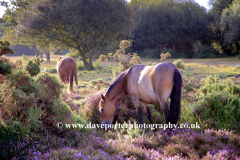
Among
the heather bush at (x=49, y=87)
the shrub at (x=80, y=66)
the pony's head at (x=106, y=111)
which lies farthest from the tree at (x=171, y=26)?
the heather bush at (x=49, y=87)

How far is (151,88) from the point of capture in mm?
4656

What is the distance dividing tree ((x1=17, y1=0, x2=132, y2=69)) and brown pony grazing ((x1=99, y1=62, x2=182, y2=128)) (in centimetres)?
1679

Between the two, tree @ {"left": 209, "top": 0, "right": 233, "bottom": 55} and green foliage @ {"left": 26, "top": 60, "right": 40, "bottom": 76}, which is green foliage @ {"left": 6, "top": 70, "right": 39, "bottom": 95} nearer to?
green foliage @ {"left": 26, "top": 60, "right": 40, "bottom": 76}

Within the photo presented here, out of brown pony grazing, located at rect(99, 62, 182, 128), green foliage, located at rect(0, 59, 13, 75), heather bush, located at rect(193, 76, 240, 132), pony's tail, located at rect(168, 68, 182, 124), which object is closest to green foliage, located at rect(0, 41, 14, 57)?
green foliage, located at rect(0, 59, 13, 75)

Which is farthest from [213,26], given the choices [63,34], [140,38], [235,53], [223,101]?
[223,101]

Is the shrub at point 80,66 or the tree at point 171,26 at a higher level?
the tree at point 171,26

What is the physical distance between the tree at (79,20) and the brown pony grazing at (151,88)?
16.8 meters

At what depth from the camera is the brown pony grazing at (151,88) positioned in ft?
14.2

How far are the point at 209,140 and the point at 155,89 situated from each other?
155 cm

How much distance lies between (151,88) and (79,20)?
1809 cm

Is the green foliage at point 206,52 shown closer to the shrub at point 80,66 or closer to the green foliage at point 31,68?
the shrub at point 80,66

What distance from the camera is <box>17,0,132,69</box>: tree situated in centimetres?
Result: 2094

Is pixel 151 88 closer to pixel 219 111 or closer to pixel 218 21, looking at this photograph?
pixel 219 111

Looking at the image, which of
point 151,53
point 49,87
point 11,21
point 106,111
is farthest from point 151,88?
point 151,53
